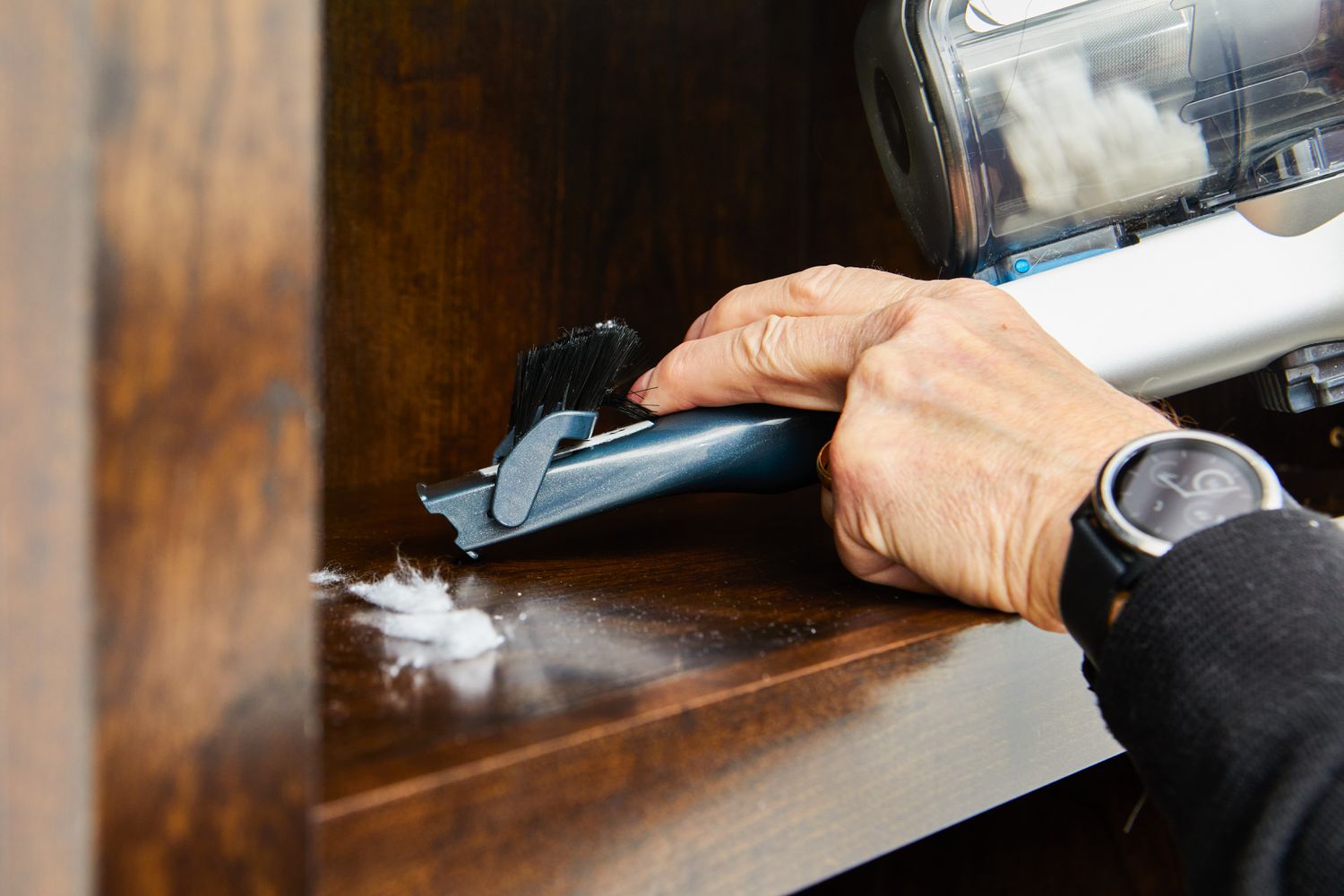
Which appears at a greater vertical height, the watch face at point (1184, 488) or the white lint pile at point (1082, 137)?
the white lint pile at point (1082, 137)

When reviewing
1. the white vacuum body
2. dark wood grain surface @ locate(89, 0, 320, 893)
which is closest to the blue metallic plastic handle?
the white vacuum body

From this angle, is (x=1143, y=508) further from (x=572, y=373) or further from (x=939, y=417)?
(x=572, y=373)

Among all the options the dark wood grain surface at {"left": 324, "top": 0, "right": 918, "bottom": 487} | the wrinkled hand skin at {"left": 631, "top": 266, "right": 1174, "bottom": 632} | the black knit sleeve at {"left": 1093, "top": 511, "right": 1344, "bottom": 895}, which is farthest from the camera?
the dark wood grain surface at {"left": 324, "top": 0, "right": 918, "bottom": 487}

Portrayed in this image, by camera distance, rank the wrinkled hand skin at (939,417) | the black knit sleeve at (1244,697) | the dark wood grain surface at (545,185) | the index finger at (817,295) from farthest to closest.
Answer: the dark wood grain surface at (545,185)
the index finger at (817,295)
the wrinkled hand skin at (939,417)
the black knit sleeve at (1244,697)

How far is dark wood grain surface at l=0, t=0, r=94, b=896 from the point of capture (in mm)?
150

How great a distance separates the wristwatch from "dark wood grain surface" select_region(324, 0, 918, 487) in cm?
56

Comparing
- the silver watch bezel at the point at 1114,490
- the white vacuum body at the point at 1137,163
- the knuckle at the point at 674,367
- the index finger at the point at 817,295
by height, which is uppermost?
the white vacuum body at the point at 1137,163

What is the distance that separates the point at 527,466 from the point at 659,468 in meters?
0.07

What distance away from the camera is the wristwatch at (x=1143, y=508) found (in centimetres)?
33

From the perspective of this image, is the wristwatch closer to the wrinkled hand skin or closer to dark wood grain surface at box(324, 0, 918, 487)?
the wrinkled hand skin

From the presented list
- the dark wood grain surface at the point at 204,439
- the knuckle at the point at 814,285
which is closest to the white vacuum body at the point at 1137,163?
A: the knuckle at the point at 814,285

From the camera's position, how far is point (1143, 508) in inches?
13.2

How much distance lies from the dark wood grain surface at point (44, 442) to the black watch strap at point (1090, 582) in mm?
277

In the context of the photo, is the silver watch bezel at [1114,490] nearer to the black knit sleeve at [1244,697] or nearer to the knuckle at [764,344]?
the black knit sleeve at [1244,697]
